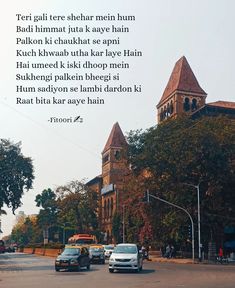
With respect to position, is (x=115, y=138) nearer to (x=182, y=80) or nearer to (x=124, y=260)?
(x=182, y=80)

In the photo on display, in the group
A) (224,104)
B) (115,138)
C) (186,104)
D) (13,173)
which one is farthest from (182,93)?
(13,173)

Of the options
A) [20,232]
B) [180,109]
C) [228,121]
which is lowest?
[20,232]

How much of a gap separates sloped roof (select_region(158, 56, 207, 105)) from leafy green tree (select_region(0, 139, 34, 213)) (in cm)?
4625

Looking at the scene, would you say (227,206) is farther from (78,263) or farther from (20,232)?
(20,232)

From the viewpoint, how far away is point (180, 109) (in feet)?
269

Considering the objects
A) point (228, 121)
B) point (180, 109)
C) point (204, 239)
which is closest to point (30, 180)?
point (204, 239)

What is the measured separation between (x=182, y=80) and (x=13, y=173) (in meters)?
50.5

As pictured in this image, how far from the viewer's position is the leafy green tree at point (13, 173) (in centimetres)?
3966

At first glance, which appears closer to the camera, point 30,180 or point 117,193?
point 30,180

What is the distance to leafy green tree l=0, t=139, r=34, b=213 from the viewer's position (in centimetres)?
3966

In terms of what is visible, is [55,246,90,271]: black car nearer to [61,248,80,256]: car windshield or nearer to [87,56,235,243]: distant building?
[61,248,80,256]: car windshield

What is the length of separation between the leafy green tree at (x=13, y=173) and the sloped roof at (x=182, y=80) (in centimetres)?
4625

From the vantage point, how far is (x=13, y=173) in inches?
1555

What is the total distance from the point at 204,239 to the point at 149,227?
21.2 feet
